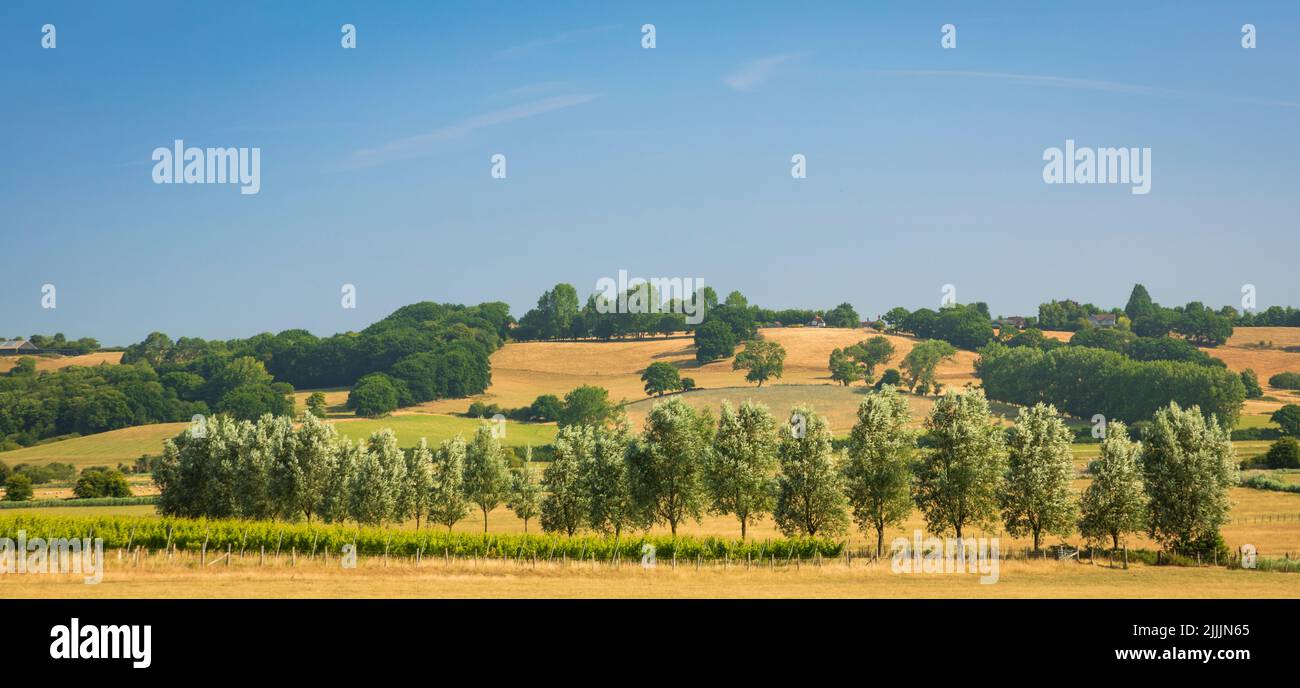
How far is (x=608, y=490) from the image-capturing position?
82500mm

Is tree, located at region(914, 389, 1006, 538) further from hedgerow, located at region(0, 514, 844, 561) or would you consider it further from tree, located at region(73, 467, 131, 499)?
tree, located at region(73, 467, 131, 499)

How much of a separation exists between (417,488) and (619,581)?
111 feet

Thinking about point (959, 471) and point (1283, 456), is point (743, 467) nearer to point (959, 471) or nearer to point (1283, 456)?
point (959, 471)

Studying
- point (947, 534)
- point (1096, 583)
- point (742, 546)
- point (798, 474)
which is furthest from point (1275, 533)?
point (742, 546)

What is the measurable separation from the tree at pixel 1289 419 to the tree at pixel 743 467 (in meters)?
142

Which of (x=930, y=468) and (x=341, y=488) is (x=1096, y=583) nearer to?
(x=930, y=468)

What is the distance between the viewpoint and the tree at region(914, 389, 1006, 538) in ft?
251

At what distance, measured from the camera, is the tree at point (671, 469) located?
3226 inches

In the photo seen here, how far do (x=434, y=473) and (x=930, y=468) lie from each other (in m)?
42.1

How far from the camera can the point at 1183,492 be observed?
249 ft

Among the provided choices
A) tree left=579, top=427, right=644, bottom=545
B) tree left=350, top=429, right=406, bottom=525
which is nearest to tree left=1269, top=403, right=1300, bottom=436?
tree left=579, top=427, right=644, bottom=545

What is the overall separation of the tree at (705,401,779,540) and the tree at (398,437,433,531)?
25.6 metres

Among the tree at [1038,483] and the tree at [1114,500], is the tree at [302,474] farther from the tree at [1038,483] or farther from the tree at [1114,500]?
the tree at [1114,500]
